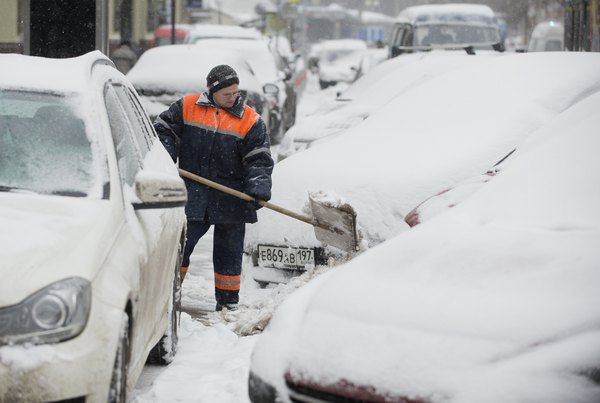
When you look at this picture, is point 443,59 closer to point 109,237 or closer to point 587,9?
point 109,237

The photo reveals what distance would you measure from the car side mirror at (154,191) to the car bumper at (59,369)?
869 mm

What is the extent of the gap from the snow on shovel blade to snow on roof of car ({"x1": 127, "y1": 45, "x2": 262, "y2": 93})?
8.21 m

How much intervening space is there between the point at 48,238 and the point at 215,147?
3.37m

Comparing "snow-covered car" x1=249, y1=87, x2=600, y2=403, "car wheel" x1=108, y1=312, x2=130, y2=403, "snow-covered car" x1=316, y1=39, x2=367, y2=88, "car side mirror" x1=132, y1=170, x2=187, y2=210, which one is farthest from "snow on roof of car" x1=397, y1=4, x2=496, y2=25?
"snow-covered car" x1=316, y1=39, x2=367, y2=88

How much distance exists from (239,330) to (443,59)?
6416 millimetres

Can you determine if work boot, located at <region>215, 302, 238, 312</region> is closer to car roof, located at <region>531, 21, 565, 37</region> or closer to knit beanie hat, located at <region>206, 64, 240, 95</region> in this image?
knit beanie hat, located at <region>206, 64, 240, 95</region>

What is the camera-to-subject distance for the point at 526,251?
4062mm

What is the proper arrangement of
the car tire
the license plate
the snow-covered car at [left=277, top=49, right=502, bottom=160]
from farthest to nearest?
the snow-covered car at [left=277, top=49, right=502, bottom=160]
the car tire
the license plate

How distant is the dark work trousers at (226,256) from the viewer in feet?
25.5

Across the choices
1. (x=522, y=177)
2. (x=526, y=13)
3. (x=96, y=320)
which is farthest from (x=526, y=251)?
(x=526, y=13)

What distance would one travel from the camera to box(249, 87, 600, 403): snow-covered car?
3.60 meters

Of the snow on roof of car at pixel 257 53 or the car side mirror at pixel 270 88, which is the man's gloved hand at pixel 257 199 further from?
the snow on roof of car at pixel 257 53

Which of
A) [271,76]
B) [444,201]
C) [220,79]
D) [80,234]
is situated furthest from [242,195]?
[271,76]

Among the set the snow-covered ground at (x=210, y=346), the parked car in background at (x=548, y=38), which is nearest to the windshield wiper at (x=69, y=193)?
the snow-covered ground at (x=210, y=346)
